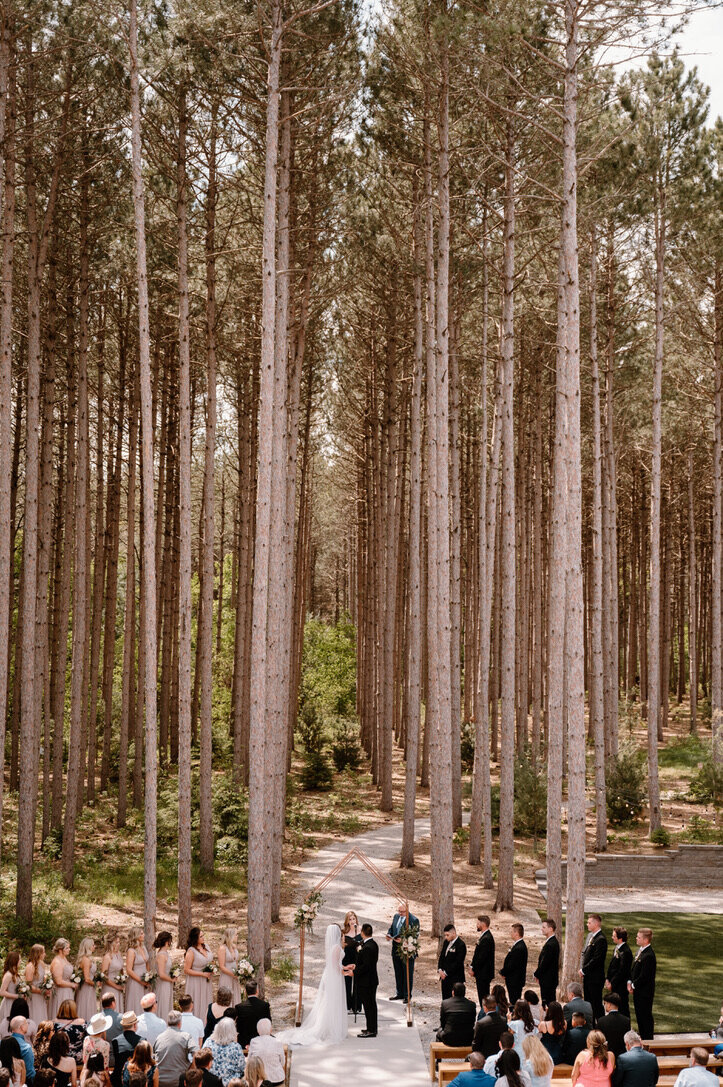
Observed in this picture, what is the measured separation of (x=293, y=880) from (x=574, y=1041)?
9080mm

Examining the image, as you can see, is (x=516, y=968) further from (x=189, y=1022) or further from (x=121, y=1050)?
(x=121, y=1050)

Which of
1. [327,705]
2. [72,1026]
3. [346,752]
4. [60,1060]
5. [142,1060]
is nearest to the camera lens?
[142,1060]

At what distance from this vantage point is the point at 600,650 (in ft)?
60.7

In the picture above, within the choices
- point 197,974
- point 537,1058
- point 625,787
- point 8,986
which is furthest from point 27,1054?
point 625,787

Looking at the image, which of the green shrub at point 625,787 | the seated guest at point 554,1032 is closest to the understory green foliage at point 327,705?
the green shrub at point 625,787

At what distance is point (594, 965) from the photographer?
32.7 ft

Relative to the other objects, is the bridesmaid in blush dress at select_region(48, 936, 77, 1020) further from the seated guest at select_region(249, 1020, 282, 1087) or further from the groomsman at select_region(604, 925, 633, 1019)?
the groomsman at select_region(604, 925, 633, 1019)

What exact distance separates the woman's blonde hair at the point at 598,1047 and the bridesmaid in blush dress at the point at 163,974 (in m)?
4.34

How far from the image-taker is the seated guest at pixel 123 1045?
7.27 metres

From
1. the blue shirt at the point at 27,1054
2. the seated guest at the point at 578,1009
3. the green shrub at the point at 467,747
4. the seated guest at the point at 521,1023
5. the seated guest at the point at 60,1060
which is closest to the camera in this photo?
the seated guest at the point at 60,1060

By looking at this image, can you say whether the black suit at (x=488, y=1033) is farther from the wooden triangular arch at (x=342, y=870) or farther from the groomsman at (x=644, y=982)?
the wooden triangular arch at (x=342, y=870)

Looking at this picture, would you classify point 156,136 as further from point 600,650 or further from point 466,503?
point 466,503

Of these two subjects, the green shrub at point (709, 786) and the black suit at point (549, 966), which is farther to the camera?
the green shrub at point (709, 786)

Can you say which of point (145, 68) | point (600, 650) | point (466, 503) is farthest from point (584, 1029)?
point (466, 503)
